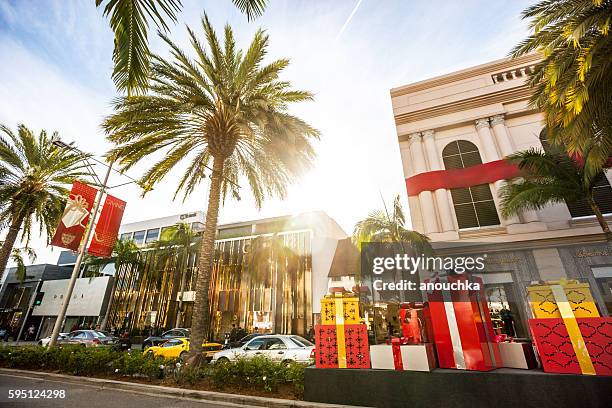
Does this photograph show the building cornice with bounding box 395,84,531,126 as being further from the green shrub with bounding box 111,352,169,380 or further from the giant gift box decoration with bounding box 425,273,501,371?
the green shrub with bounding box 111,352,169,380

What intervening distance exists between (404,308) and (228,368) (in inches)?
196

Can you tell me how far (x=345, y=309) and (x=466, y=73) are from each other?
16606mm

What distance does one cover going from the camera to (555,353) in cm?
482

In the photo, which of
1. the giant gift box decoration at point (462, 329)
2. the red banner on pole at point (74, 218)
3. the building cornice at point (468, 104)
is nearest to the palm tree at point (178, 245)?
the red banner on pole at point (74, 218)

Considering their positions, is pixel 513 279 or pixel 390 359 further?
pixel 513 279

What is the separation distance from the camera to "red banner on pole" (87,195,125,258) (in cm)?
1137

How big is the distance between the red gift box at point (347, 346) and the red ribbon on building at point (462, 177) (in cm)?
1062

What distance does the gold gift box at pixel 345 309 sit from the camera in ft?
20.3

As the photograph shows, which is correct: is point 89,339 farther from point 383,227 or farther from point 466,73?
point 466,73

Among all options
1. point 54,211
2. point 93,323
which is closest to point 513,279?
point 54,211

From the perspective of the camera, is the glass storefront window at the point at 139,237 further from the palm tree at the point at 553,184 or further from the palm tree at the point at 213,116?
the palm tree at the point at 553,184

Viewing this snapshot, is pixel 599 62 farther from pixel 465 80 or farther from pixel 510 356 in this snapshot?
pixel 465 80

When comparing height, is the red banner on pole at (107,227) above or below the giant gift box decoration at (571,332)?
above

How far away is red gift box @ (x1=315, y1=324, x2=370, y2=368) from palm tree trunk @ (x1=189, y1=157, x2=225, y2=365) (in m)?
4.23
